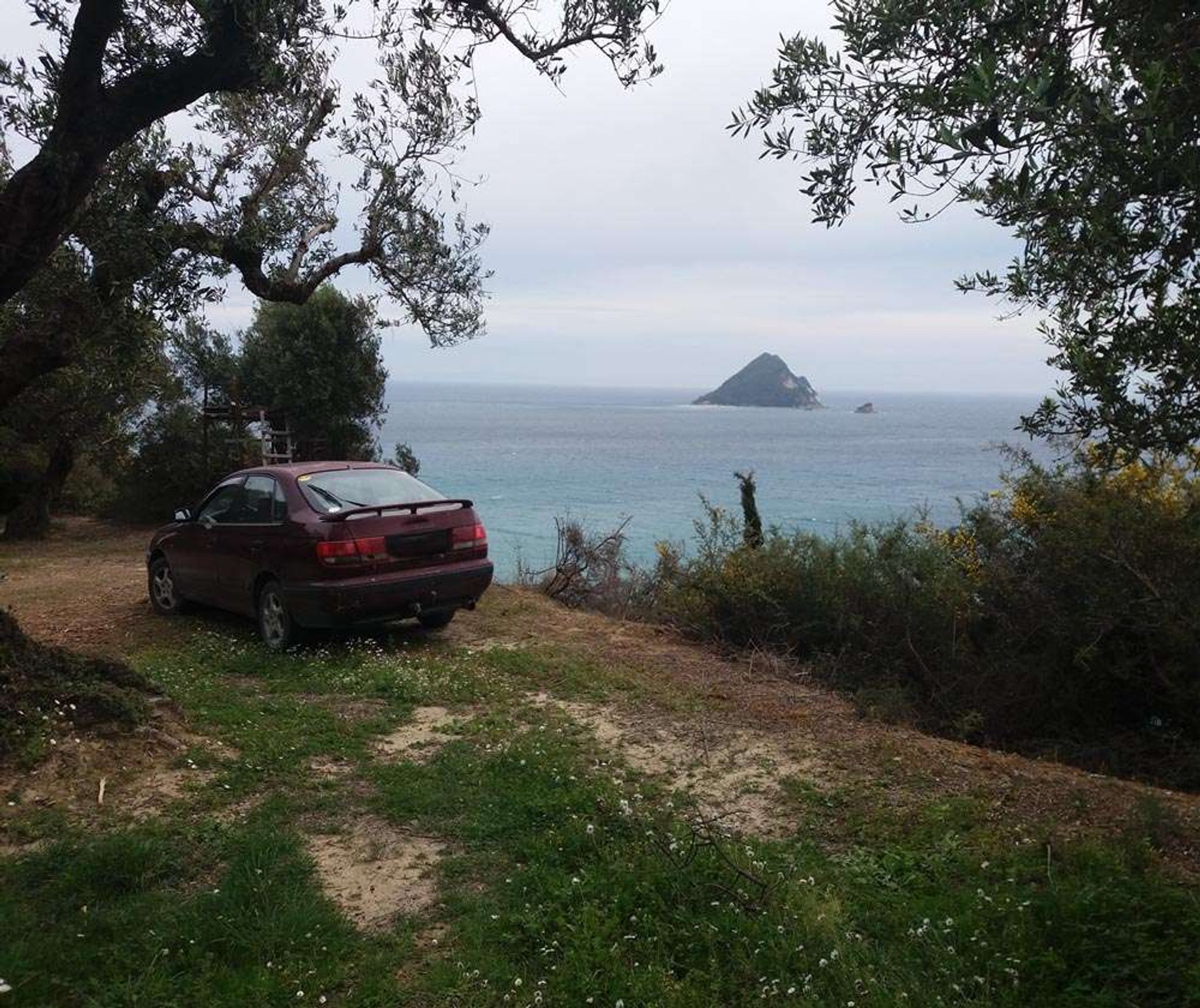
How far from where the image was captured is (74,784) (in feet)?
18.5

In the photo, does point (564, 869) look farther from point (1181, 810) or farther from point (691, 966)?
point (1181, 810)

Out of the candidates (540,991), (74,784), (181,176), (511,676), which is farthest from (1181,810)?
(181,176)

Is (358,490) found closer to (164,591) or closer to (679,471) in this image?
(164,591)

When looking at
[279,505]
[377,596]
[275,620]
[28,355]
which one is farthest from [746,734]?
[28,355]

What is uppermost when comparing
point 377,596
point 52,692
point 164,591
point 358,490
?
point 358,490

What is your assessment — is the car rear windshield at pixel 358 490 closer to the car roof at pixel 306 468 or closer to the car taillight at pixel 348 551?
the car roof at pixel 306 468

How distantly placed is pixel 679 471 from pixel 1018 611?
5988 centimetres

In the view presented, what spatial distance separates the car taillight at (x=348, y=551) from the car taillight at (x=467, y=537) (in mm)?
834

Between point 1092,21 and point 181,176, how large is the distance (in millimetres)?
6545

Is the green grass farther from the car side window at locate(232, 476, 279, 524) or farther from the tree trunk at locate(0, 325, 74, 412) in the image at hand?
the car side window at locate(232, 476, 279, 524)

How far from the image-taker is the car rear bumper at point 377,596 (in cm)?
874

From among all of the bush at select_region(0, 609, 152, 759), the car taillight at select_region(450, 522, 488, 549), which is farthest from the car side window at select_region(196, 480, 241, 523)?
the bush at select_region(0, 609, 152, 759)

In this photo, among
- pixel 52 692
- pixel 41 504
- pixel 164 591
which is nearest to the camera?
pixel 52 692

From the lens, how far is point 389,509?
9.15 m
